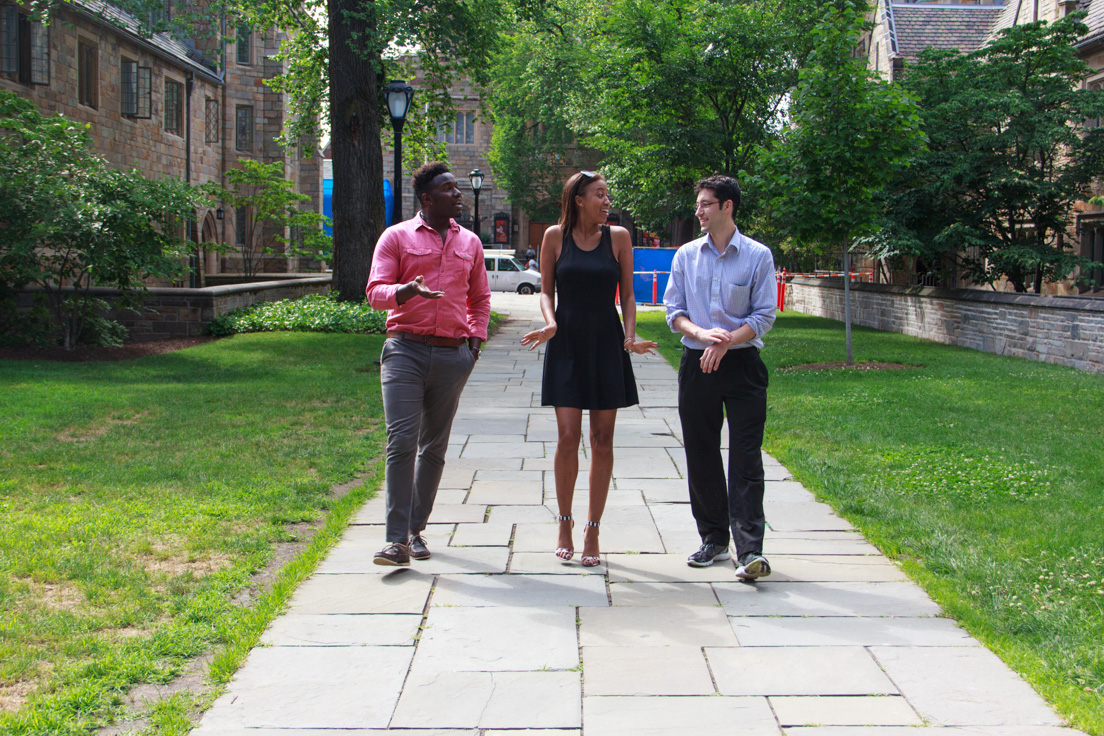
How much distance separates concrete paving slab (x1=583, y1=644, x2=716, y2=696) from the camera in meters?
3.41

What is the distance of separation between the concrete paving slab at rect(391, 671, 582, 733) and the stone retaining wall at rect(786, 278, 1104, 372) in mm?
12428

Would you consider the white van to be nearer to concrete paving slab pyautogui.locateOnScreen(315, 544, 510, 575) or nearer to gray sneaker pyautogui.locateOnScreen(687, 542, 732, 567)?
concrete paving slab pyautogui.locateOnScreen(315, 544, 510, 575)

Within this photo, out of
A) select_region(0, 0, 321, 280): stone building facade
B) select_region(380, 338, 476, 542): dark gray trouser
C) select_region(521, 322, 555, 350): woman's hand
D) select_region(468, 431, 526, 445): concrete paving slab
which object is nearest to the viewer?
select_region(521, 322, 555, 350): woman's hand

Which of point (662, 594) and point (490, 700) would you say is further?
point (662, 594)

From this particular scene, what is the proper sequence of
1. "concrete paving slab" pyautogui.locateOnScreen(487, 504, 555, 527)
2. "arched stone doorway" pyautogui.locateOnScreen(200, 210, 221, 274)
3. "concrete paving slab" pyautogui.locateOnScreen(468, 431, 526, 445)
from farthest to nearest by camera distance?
1. "arched stone doorway" pyautogui.locateOnScreen(200, 210, 221, 274)
2. "concrete paving slab" pyautogui.locateOnScreen(468, 431, 526, 445)
3. "concrete paving slab" pyautogui.locateOnScreen(487, 504, 555, 527)

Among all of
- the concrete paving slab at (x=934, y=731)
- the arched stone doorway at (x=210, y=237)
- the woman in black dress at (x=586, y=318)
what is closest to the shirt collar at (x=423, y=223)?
the woman in black dress at (x=586, y=318)

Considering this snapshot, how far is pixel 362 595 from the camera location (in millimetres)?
4414

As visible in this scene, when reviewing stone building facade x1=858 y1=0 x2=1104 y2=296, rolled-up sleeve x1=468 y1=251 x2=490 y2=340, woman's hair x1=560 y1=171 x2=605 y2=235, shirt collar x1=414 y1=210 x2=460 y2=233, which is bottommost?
rolled-up sleeve x1=468 y1=251 x2=490 y2=340

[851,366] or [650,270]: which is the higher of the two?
[650,270]

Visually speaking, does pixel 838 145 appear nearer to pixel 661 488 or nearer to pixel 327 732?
pixel 661 488

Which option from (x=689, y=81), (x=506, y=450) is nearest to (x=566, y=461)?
(x=506, y=450)

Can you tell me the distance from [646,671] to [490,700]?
585 mm

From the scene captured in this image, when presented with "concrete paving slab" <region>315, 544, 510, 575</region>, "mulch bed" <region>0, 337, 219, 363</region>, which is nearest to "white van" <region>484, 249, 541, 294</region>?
"mulch bed" <region>0, 337, 219, 363</region>

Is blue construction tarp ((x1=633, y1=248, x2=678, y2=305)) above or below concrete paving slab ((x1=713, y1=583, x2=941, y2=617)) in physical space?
above
